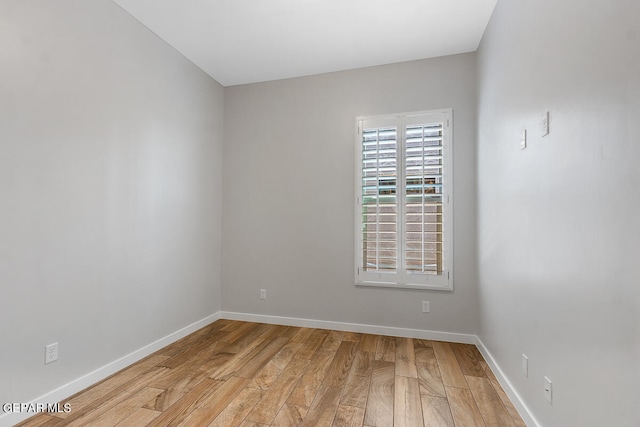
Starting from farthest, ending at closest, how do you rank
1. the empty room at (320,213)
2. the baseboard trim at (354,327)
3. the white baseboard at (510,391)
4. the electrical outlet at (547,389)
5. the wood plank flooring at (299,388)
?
the baseboard trim at (354,327) → the wood plank flooring at (299,388) → the white baseboard at (510,391) → the electrical outlet at (547,389) → the empty room at (320,213)

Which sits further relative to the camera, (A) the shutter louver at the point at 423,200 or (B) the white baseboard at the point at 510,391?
(A) the shutter louver at the point at 423,200

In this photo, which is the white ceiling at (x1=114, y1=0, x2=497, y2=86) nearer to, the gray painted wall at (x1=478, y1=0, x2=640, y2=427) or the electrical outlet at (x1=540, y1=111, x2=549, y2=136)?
the gray painted wall at (x1=478, y1=0, x2=640, y2=427)

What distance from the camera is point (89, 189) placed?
7.45ft

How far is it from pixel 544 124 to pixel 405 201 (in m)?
1.70

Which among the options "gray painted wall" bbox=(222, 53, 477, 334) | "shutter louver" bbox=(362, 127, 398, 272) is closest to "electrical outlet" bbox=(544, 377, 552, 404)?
"gray painted wall" bbox=(222, 53, 477, 334)

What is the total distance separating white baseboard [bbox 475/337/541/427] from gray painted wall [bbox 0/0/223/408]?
2.79 metres

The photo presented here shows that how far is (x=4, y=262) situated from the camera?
5.86 ft

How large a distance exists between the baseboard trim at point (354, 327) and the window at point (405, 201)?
45 cm

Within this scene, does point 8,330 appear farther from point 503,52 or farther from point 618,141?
point 503,52

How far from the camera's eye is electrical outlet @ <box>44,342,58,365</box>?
1990 millimetres

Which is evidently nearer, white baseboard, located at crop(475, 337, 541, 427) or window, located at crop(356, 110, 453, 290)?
white baseboard, located at crop(475, 337, 541, 427)

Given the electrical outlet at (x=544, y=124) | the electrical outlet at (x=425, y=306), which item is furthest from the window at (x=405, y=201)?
the electrical outlet at (x=544, y=124)

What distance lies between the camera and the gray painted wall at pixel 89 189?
184 cm

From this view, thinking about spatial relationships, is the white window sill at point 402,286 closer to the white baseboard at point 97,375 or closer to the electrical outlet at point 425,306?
the electrical outlet at point 425,306
